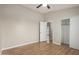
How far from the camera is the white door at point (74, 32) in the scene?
1.56 m

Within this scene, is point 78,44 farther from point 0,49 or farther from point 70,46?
point 0,49

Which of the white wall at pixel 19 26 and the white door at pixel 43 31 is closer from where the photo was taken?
the white wall at pixel 19 26

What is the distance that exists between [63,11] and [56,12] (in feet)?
0.47

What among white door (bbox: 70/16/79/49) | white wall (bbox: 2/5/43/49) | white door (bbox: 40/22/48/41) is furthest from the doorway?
white wall (bbox: 2/5/43/49)

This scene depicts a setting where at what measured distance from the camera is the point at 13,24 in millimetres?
1617

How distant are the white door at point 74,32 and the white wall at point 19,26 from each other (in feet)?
2.15

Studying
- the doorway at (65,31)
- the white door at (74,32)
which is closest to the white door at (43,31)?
the doorway at (65,31)

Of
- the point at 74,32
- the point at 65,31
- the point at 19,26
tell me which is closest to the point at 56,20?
the point at 65,31

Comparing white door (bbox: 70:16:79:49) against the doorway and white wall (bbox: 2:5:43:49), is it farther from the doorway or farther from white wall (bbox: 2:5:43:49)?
white wall (bbox: 2:5:43:49)

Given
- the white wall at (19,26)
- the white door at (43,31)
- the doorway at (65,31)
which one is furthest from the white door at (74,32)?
the white wall at (19,26)

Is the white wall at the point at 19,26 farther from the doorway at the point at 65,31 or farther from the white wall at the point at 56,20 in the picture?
the doorway at the point at 65,31

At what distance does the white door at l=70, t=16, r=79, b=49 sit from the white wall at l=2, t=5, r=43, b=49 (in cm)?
65

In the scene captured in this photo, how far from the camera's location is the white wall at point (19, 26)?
5.11ft

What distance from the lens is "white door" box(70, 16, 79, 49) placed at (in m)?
1.56
